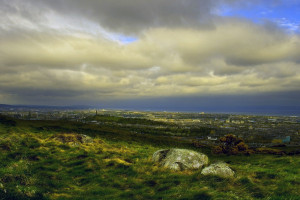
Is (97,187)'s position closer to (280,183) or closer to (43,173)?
(43,173)

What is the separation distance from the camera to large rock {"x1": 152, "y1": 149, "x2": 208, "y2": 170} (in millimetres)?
19438

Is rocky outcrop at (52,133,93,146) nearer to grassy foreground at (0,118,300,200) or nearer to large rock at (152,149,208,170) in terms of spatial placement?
grassy foreground at (0,118,300,200)

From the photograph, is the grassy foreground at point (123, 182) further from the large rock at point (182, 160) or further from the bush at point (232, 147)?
the bush at point (232, 147)

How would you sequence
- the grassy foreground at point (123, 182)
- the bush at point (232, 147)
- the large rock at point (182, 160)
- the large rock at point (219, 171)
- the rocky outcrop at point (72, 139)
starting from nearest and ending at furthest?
1. the grassy foreground at point (123, 182)
2. the large rock at point (219, 171)
3. the large rock at point (182, 160)
4. the rocky outcrop at point (72, 139)
5. the bush at point (232, 147)

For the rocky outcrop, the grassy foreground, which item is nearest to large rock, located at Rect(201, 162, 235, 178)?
the grassy foreground

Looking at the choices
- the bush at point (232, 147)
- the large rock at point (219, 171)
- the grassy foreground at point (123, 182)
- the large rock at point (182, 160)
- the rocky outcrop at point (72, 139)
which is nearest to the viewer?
the grassy foreground at point (123, 182)

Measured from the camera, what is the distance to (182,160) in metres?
19.9

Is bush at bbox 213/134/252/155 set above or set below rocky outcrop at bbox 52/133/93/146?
below

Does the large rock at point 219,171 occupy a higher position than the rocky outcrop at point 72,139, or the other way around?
the large rock at point 219,171

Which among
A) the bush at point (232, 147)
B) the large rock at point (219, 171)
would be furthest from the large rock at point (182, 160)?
the bush at point (232, 147)

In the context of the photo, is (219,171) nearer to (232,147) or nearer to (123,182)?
(123,182)

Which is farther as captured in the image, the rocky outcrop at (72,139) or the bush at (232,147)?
the bush at (232,147)

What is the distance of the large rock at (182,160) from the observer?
Result: 19438 millimetres

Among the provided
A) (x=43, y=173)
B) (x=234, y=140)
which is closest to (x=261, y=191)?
(x=43, y=173)
